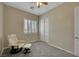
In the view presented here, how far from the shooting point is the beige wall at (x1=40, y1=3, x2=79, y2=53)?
5.80ft

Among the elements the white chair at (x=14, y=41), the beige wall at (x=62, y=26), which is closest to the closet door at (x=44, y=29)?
the beige wall at (x=62, y=26)

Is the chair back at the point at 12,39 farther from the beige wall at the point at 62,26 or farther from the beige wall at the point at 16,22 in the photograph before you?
the beige wall at the point at 62,26

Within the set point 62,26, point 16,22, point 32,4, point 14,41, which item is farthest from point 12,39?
point 62,26

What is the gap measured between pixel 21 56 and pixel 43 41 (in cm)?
49

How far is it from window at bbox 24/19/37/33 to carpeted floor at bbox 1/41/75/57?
0.26 metres

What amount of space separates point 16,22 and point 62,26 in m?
0.85

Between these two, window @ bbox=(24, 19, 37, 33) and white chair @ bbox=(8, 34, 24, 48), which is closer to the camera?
white chair @ bbox=(8, 34, 24, 48)

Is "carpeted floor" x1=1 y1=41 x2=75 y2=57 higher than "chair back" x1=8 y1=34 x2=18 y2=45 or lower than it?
lower

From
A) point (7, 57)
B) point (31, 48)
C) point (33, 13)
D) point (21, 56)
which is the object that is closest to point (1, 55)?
point (7, 57)

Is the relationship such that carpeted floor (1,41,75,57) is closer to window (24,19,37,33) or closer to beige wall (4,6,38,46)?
beige wall (4,6,38,46)

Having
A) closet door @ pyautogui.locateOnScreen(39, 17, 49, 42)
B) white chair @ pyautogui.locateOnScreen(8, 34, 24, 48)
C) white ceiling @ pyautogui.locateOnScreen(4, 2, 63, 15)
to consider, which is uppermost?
white ceiling @ pyautogui.locateOnScreen(4, 2, 63, 15)

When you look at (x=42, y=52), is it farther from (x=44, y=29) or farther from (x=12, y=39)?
(x=12, y=39)

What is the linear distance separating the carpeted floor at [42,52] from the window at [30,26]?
255mm

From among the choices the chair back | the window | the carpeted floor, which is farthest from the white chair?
the window
